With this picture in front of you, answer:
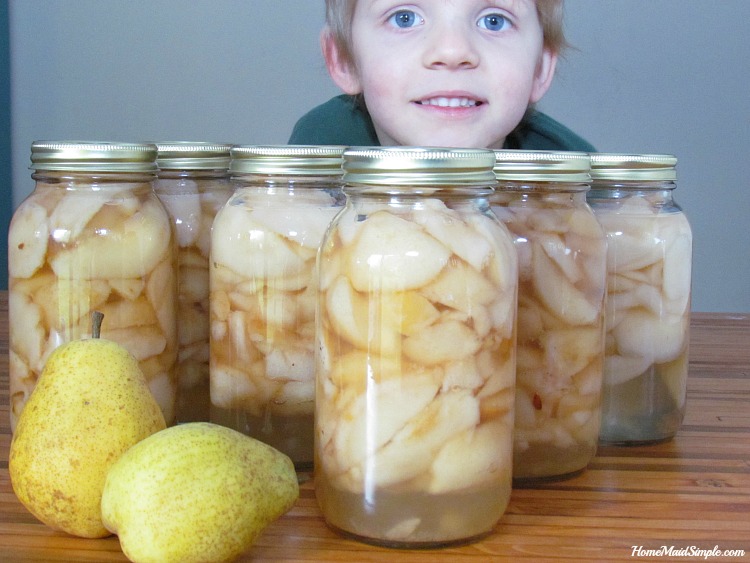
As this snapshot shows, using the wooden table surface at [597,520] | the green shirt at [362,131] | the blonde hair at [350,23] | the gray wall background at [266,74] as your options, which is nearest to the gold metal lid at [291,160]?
the wooden table surface at [597,520]

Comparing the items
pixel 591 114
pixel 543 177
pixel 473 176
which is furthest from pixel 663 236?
pixel 591 114

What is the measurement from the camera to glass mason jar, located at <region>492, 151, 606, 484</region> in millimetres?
718

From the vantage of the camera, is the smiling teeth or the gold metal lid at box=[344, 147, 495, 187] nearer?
the gold metal lid at box=[344, 147, 495, 187]

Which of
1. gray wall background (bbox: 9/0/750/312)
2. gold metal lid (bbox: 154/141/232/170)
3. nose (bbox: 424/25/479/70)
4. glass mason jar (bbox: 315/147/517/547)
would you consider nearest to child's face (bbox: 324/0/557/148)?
nose (bbox: 424/25/479/70)

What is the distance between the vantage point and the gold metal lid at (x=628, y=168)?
0.80 metres

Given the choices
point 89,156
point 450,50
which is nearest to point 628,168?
point 450,50

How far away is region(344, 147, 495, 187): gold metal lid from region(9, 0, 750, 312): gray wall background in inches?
81.6

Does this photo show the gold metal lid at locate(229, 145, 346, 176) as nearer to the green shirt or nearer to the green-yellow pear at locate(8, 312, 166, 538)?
the green-yellow pear at locate(8, 312, 166, 538)

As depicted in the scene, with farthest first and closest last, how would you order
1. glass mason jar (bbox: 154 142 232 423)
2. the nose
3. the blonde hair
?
the blonde hair, the nose, glass mason jar (bbox: 154 142 232 423)

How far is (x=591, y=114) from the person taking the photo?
2707 millimetres

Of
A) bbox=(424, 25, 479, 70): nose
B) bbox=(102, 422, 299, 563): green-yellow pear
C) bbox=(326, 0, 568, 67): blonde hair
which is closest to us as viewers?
bbox=(102, 422, 299, 563): green-yellow pear

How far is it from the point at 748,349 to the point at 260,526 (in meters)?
0.76

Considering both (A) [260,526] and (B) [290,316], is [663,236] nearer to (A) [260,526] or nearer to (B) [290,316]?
(B) [290,316]

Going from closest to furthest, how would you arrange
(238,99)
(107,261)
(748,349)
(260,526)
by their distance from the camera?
(260,526), (107,261), (748,349), (238,99)
